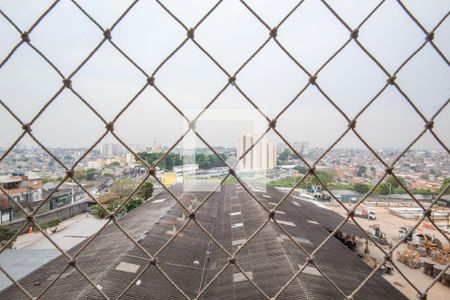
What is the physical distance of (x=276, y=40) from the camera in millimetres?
1552

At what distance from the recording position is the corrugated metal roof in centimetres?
494

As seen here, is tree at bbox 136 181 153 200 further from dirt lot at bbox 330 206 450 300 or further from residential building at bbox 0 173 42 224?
dirt lot at bbox 330 206 450 300

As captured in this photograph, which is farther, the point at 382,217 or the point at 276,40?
the point at 382,217

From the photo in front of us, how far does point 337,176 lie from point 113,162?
25548 millimetres

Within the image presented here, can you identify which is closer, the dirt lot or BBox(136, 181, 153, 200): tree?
the dirt lot

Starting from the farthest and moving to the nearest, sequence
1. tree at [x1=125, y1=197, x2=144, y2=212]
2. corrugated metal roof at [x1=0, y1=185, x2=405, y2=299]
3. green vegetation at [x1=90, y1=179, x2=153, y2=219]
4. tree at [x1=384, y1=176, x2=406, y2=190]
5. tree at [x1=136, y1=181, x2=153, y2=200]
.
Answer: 1. tree at [x1=136, y1=181, x2=153, y2=200]
2. tree at [x1=125, y1=197, x2=144, y2=212]
3. green vegetation at [x1=90, y1=179, x2=153, y2=219]
4. corrugated metal roof at [x1=0, y1=185, x2=405, y2=299]
5. tree at [x1=384, y1=176, x2=406, y2=190]

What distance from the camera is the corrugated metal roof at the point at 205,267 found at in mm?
4941

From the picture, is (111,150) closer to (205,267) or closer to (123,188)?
(123,188)

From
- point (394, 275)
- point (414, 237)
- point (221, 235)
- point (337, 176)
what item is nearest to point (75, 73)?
point (221, 235)

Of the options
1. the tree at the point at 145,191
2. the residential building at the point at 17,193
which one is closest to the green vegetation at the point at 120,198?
the tree at the point at 145,191

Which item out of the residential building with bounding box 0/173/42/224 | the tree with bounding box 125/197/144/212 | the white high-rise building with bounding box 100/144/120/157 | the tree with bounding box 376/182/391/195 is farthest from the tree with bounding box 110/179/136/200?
the white high-rise building with bounding box 100/144/120/157

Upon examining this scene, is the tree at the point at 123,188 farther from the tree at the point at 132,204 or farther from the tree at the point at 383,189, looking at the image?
the tree at the point at 383,189

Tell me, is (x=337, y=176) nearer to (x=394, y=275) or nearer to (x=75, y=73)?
(x=394, y=275)

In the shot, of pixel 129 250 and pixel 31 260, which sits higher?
pixel 129 250
